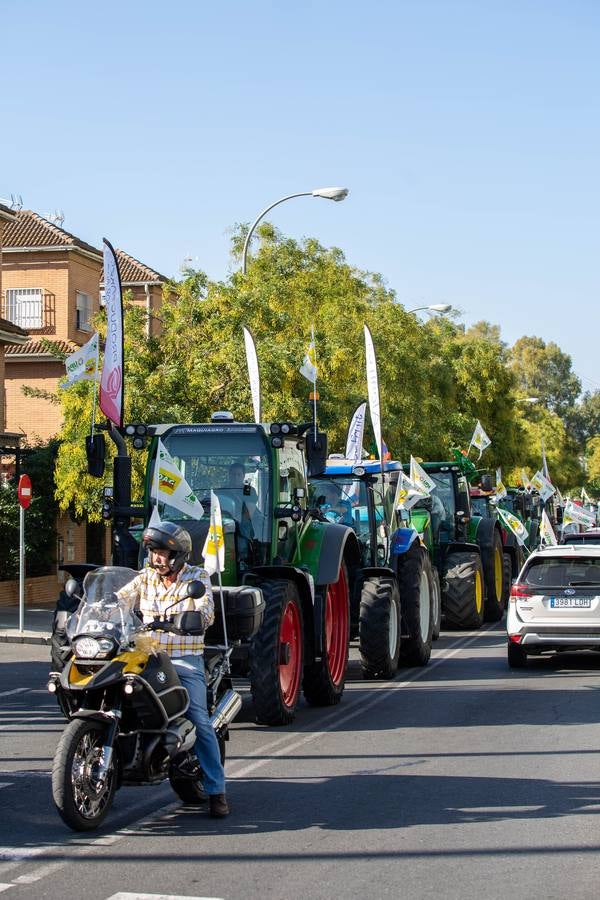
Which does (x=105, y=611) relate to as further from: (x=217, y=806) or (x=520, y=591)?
(x=520, y=591)

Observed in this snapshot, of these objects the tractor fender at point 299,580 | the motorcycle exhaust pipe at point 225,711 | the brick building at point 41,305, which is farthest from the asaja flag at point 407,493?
the brick building at point 41,305

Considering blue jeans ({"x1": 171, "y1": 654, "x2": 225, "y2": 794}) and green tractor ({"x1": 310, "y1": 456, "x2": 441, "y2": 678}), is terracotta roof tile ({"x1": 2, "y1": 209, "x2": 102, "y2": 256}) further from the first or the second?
blue jeans ({"x1": 171, "y1": 654, "x2": 225, "y2": 794})

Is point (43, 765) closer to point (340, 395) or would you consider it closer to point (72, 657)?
point (72, 657)

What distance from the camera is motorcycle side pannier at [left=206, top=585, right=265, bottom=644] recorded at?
1050 centimetres

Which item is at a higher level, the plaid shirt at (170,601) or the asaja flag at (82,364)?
the asaja flag at (82,364)

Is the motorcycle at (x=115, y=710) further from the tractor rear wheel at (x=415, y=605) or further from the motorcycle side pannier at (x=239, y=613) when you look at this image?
the tractor rear wheel at (x=415, y=605)

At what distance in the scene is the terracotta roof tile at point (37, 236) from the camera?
38312 mm

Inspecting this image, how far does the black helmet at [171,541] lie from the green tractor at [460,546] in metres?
13.2

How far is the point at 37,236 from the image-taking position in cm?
3888

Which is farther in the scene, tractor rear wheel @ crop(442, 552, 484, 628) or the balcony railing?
the balcony railing

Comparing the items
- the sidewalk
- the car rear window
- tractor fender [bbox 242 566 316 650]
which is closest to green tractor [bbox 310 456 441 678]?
the car rear window

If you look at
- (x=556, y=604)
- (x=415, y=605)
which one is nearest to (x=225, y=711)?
(x=415, y=605)

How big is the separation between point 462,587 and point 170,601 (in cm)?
1427

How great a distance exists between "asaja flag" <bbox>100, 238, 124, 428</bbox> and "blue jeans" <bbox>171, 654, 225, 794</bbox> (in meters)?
8.56
